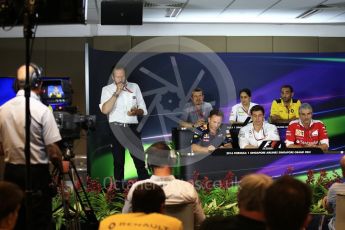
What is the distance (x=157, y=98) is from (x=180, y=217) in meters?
6.25

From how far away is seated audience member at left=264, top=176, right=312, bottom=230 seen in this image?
219cm

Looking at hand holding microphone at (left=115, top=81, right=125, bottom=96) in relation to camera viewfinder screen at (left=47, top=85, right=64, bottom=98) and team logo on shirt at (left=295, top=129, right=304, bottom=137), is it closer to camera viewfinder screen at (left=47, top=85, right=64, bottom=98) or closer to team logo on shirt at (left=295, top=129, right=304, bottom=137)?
team logo on shirt at (left=295, top=129, right=304, bottom=137)

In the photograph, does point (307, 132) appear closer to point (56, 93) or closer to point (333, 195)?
point (333, 195)

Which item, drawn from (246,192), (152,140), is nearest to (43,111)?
(246,192)

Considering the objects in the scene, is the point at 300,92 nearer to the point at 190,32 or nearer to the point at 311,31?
the point at 311,31

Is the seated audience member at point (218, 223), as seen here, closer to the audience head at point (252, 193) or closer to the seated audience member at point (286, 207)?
the audience head at point (252, 193)

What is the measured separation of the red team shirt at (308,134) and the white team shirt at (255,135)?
0.20m

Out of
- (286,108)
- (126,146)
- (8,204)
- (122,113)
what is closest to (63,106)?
(8,204)

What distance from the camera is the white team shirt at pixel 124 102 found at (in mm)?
8312

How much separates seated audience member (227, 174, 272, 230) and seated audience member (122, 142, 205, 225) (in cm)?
125

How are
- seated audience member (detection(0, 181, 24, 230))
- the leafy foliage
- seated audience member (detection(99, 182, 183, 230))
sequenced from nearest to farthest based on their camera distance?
seated audience member (detection(0, 181, 24, 230)) < seated audience member (detection(99, 182, 183, 230)) < the leafy foliage

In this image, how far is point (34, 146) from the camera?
150 inches

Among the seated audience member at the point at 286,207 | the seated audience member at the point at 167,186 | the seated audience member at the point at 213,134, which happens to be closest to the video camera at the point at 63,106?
the seated audience member at the point at 167,186

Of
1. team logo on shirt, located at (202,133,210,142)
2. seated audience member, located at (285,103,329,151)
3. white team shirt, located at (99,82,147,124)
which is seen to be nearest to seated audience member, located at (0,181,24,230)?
team logo on shirt, located at (202,133,210,142)
